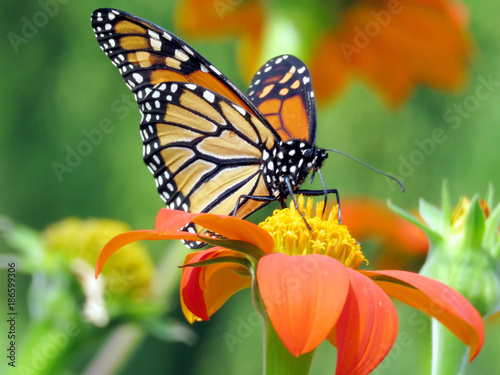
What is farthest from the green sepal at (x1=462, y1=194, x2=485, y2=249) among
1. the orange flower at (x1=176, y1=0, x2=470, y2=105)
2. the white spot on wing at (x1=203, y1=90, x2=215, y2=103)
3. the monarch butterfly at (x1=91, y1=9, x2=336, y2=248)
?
the orange flower at (x1=176, y1=0, x2=470, y2=105)

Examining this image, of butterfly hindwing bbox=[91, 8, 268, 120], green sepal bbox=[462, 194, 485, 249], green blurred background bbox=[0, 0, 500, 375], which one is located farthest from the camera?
green blurred background bbox=[0, 0, 500, 375]

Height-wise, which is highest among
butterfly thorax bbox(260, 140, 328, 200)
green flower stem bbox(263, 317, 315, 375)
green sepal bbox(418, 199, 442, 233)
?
green sepal bbox(418, 199, 442, 233)

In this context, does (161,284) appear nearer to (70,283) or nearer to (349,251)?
(70,283)

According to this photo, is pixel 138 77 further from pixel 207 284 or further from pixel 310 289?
pixel 310 289

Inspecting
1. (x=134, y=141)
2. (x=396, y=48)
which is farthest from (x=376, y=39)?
(x=134, y=141)

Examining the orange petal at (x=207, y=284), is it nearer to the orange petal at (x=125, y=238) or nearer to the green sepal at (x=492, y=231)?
the orange petal at (x=125, y=238)

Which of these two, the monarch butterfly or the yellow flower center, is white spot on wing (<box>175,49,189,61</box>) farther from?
the yellow flower center

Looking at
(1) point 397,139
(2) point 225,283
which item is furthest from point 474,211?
(1) point 397,139
